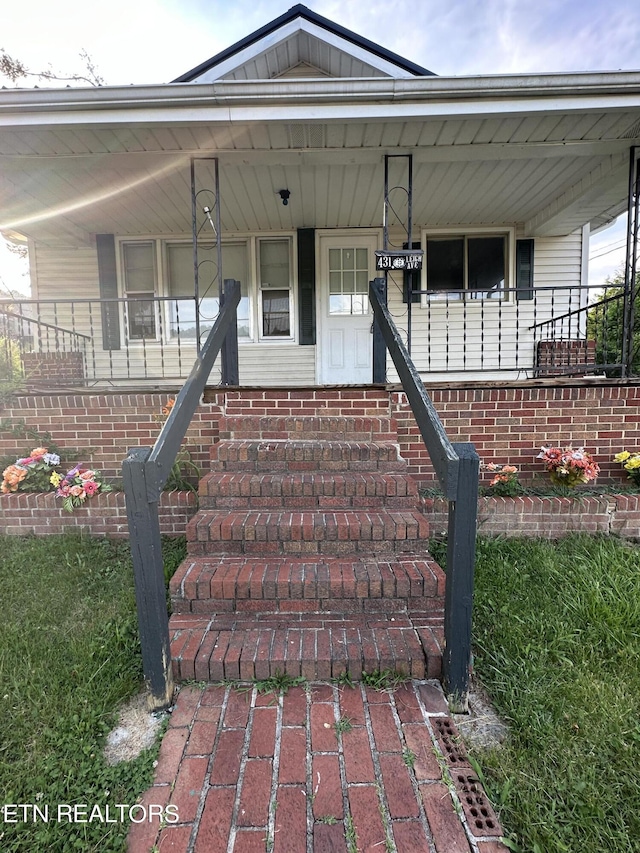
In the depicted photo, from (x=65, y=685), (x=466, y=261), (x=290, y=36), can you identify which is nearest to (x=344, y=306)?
(x=466, y=261)

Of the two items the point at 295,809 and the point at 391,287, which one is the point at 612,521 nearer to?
the point at 295,809

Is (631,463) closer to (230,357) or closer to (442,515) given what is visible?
(442,515)

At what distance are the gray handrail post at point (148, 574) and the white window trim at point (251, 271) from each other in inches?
175

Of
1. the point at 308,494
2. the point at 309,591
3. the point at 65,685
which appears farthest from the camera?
the point at 308,494

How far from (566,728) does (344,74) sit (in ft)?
21.4

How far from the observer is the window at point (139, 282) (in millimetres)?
5934

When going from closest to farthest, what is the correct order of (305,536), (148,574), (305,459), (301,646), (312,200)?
(148,574)
(301,646)
(305,536)
(305,459)
(312,200)

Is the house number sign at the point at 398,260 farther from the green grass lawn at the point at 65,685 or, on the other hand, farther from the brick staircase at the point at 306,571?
the green grass lawn at the point at 65,685

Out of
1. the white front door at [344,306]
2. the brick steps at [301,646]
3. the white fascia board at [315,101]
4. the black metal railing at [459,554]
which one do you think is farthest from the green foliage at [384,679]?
the white front door at [344,306]

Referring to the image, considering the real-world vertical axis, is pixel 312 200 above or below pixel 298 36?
below

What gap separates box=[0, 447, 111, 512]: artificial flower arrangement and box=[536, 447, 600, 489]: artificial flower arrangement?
331 cm

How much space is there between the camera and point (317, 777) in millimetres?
1397

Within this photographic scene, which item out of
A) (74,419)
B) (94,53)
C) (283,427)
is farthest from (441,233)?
(94,53)

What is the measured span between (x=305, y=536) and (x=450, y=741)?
3.72ft
